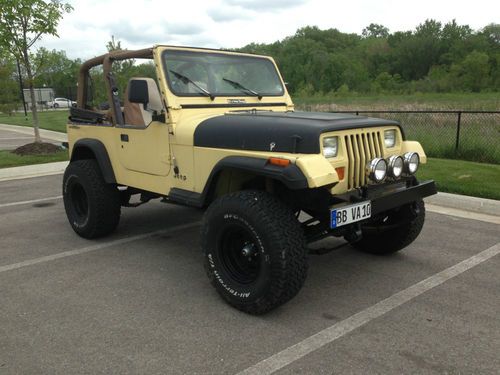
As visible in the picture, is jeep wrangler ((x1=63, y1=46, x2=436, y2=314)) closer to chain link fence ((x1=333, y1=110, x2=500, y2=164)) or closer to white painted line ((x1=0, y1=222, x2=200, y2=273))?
white painted line ((x1=0, y1=222, x2=200, y2=273))

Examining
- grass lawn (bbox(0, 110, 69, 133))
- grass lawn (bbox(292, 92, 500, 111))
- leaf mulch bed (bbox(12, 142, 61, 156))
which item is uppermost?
grass lawn (bbox(292, 92, 500, 111))

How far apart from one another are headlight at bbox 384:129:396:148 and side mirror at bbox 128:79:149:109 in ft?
6.62

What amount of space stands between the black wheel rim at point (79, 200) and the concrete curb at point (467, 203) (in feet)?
15.1

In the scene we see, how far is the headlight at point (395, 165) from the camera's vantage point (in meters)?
3.43

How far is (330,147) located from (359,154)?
32 cm

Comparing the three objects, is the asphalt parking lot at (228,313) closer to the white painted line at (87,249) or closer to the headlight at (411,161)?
the white painted line at (87,249)

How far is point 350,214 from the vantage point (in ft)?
10.3

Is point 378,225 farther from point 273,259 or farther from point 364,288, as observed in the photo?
point 273,259

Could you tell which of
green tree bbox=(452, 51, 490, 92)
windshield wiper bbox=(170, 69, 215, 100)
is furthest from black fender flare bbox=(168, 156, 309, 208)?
green tree bbox=(452, 51, 490, 92)

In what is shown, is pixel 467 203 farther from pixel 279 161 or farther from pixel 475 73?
pixel 475 73

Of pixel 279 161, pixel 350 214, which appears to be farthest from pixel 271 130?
pixel 350 214

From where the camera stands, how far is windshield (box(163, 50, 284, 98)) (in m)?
4.18

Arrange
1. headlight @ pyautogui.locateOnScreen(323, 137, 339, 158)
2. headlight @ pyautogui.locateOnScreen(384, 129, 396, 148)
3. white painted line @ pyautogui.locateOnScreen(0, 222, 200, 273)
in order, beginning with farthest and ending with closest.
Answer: white painted line @ pyautogui.locateOnScreen(0, 222, 200, 273) → headlight @ pyautogui.locateOnScreen(384, 129, 396, 148) → headlight @ pyautogui.locateOnScreen(323, 137, 339, 158)

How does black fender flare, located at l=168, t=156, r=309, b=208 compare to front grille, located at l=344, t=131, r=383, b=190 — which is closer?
black fender flare, located at l=168, t=156, r=309, b=208
